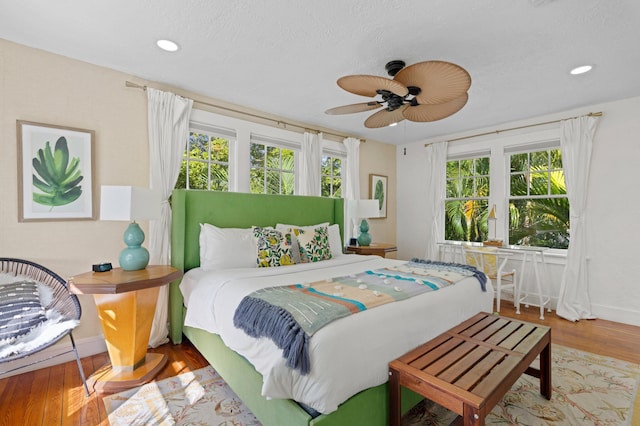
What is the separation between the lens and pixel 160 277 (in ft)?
7.48

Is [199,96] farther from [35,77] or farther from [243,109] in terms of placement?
[35,77]

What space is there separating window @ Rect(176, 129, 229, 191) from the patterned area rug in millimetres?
1927

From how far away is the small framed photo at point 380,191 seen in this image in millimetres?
5145

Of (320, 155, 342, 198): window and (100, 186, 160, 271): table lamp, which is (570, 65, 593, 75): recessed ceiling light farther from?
(100, 186, 160, 271): table lamp

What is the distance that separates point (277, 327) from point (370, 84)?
1598mm

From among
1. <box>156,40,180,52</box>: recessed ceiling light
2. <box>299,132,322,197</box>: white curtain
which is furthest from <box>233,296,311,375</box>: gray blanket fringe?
<box>299,132,322,197</box>: white curtain

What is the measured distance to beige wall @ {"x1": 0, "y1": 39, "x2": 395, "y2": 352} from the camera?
233cm

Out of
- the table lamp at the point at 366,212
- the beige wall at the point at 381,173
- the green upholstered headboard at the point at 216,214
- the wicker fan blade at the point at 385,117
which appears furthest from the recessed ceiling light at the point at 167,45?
the beige wall at the point at 381,173

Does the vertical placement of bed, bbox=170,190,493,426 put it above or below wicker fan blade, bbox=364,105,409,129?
below

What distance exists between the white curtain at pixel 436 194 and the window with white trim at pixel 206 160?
317cm

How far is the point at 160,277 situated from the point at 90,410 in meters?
0.88

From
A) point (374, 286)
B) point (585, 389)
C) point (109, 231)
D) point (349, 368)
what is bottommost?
point (585, 389)

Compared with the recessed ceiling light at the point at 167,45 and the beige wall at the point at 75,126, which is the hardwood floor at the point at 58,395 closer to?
the beige wall at the point at 75,126

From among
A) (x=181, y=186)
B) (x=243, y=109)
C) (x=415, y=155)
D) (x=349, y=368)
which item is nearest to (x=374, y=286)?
(x=349, y=368)
